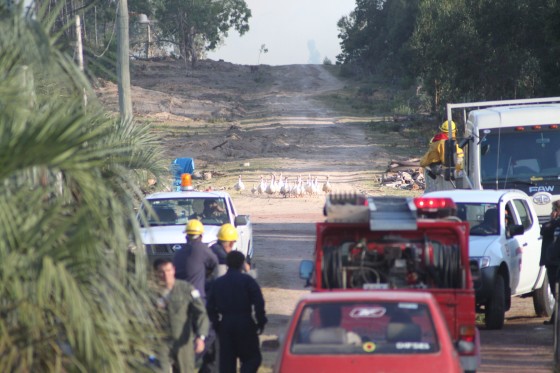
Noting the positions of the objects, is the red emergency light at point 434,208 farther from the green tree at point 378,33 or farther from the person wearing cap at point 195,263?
the green tree at point 378,33

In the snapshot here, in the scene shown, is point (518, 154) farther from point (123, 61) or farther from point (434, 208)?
point (434, 208)

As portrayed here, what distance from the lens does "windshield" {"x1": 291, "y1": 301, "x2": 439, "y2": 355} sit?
7.54 m

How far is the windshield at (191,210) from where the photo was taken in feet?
55.9

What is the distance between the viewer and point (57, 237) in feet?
20.8

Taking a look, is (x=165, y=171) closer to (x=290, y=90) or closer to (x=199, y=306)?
(x=199, y=306)

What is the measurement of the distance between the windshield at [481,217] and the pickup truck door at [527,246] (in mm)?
497

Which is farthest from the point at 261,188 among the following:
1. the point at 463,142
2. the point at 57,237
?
the point at 57,237

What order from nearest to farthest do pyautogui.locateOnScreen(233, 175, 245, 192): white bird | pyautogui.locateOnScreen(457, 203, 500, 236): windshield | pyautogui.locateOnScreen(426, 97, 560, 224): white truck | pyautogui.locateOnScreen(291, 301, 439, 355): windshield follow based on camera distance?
1. pyautogui.locateOnScreen(291, 301, 439, 355): windshield
2. pyautogui.locateOnScreen(457, 203, 500, 236): windshield
3. pyautogui.locateOnScreen(426, 97, 560, 224): white truck
4. pyautogui.locateOnScreen(233, 175, 245, 192): white bird

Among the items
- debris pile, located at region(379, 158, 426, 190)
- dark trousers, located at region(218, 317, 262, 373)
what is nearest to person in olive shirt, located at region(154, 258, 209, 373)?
dark trousers, located at region(218, 317, 262, 373)

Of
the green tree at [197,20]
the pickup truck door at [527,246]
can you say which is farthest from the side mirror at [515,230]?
the green tree at [197,20]

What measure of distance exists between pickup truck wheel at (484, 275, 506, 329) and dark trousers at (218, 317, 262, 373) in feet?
16.3

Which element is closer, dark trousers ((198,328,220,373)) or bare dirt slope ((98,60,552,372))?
dark trousers ((198,328,220,373))

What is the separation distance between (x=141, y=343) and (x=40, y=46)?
210 centimetres

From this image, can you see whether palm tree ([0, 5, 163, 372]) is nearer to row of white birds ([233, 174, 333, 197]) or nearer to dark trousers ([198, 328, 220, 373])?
dark trousers ([198, 328, 220, 373])
